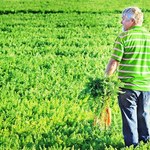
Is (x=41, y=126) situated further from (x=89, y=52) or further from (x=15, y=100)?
(x=89, y=52)

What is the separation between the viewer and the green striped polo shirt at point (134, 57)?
5.16 meters

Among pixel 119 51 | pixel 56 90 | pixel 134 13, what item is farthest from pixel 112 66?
pixel 56 90

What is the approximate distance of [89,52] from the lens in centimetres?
1227

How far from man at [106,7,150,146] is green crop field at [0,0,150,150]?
170 millimetres

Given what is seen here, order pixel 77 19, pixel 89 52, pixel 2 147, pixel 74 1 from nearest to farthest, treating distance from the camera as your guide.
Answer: pixel 2 147
pixel 89 52
pixel 77 19
pixel 74 1

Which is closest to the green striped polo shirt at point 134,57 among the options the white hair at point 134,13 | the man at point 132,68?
the man at point 132,68

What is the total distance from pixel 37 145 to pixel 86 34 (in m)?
10.5

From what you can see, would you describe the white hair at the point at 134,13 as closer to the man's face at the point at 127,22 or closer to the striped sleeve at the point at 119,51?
the man's face at the point at 127,22

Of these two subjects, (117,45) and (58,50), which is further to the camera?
(58,50)

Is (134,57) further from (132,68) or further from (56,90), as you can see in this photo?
(56,90)

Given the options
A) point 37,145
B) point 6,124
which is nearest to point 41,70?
point 6,124

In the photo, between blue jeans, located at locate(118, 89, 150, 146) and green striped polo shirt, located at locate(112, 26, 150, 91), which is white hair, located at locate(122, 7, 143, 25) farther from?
blue jeans, located at locate(118, 89, 150, 146)

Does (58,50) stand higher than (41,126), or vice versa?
(58,50)

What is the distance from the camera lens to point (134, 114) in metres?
5.30
